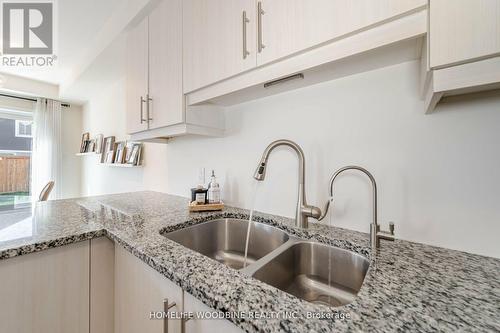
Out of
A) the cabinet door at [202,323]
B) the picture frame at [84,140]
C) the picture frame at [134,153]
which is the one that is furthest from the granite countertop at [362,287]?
the picture frame at [84,140]

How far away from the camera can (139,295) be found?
71cm

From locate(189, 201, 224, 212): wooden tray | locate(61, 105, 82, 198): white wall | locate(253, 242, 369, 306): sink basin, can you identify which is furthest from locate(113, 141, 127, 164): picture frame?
locate(253, 242, 369, 306): sink basin

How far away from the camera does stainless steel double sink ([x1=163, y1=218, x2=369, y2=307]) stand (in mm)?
694

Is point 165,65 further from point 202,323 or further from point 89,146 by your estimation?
point 89,146

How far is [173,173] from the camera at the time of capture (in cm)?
177

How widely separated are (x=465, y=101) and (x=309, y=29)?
21.6 inches

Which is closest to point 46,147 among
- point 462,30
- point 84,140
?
point 84,140

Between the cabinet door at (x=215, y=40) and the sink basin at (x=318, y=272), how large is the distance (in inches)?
30.5

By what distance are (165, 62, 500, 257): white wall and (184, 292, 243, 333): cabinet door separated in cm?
63

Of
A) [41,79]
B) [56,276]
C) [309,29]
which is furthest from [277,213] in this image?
[41,79]

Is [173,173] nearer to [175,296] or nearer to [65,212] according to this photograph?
[65,212]

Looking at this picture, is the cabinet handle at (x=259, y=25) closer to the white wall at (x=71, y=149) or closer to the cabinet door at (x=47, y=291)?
the cabinet door at (x=47, y=291)

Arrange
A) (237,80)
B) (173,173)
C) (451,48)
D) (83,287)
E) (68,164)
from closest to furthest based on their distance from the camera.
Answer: (451,48) → (83,287) → (237,80) → (173,173) → (68,164)

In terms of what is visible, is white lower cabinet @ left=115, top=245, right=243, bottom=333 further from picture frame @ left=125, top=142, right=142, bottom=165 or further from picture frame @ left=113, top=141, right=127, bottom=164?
picture frame @ left=113, top=141, right=127, bottom=164
